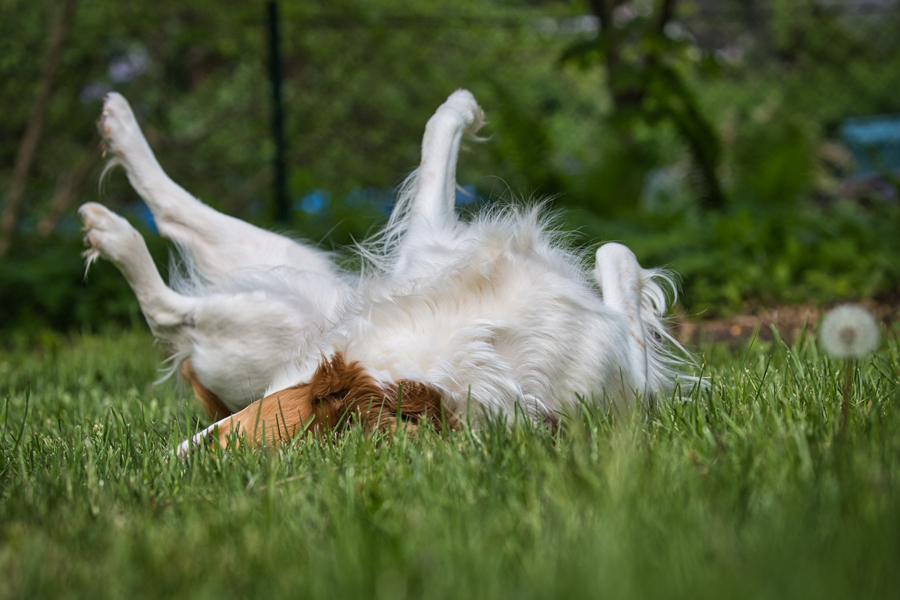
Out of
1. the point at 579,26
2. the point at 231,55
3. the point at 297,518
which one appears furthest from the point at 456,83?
the point at 297,518

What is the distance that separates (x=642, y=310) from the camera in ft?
7.98

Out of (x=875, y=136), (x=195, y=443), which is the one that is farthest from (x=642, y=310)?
(x=875, y=136)

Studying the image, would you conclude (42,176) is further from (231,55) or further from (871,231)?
(871,231)

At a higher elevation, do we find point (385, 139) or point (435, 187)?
point (385, 139)

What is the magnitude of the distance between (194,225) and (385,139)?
479 cm

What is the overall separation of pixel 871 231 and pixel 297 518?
199 inches

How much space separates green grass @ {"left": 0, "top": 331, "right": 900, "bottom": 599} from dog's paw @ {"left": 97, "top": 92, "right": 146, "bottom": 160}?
136 centimetres

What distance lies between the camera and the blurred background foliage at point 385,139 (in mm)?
5074

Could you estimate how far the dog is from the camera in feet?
6.64

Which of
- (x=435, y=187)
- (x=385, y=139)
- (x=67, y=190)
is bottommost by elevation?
(x=435, y=187)

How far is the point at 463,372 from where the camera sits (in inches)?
79.5

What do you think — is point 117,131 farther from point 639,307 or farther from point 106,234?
point 639,307

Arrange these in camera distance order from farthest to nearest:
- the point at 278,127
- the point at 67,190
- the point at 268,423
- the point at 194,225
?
the point at 67,190 → the point at 278,127 → the point at 194,225 → the point at 268,423

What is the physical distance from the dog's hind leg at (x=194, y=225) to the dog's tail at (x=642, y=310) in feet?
3.41
